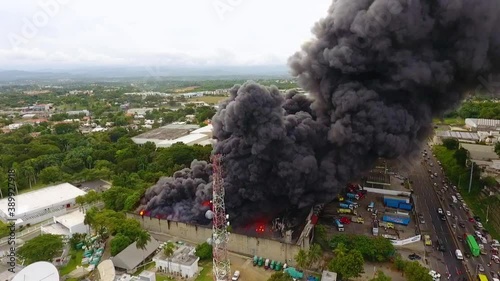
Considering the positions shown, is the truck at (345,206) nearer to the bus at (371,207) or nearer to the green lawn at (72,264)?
the bus at (371,207)

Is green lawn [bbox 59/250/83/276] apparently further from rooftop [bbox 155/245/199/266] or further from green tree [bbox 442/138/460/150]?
green tree [bbox 442/138/460/150]

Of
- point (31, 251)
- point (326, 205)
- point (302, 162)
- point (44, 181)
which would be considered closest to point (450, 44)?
point (302, 162)

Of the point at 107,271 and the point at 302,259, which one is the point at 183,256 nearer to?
the point at 107,271

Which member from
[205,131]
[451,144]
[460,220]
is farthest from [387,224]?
[205,131]

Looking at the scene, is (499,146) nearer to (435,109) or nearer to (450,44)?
(435,109)

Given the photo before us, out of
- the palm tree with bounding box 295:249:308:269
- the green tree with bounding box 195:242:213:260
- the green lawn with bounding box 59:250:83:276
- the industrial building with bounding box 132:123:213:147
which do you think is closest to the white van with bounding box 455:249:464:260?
the palm tree with bounding box 295:249:308:269

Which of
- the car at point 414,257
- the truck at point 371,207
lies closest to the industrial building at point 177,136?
the truck at point 371,207

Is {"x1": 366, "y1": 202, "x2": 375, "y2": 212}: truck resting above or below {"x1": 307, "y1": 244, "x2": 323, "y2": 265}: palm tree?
below
